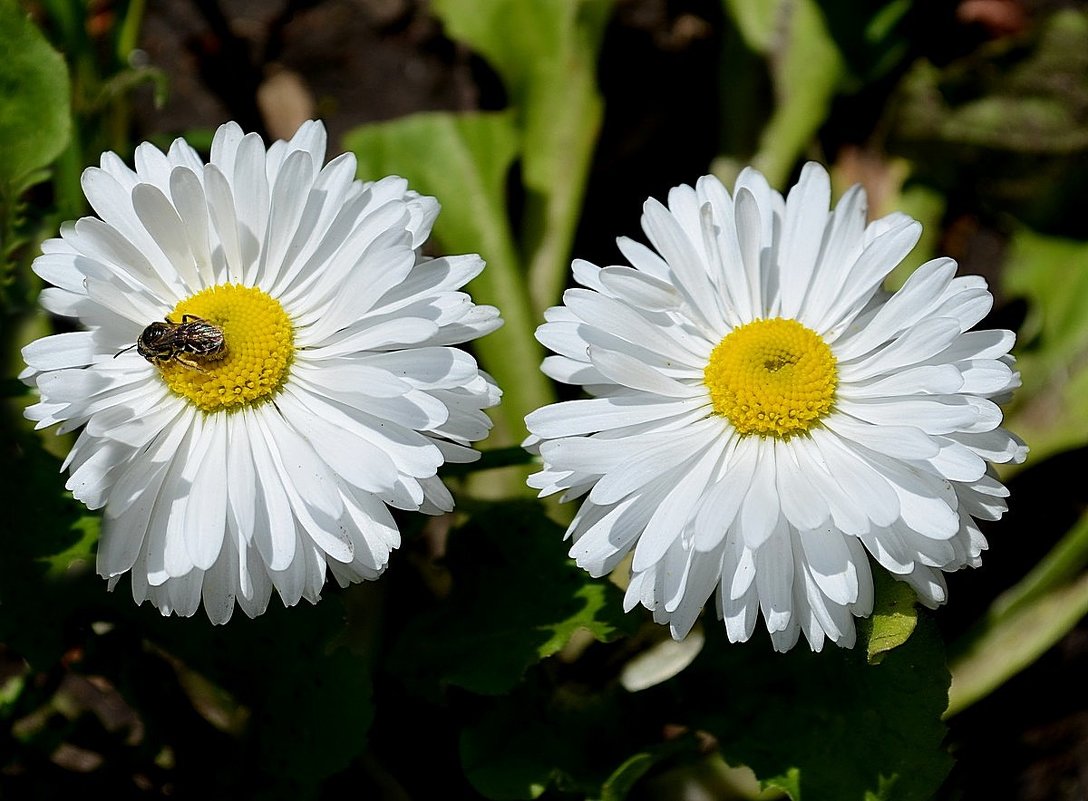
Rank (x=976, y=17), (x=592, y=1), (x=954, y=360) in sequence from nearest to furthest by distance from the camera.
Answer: (x=954, y=360) → (x=592, y=1) → (x=976, y=17)

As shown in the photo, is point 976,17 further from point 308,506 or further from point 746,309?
point 308,506

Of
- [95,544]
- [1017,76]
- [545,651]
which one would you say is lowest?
[545,651]

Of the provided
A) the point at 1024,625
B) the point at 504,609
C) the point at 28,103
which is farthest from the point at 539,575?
the point at 28,103

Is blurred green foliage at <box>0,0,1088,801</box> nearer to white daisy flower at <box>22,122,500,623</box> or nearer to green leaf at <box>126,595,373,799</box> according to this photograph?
green leaf at <box>126,595,373,799</box>

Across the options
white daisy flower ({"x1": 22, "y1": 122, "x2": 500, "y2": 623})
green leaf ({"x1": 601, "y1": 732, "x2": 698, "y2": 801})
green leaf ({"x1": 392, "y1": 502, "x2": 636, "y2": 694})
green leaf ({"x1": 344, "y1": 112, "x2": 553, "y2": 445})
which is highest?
green leaf ({"x1": 344, "y1": 112, "x2": 553, "y2": 445})

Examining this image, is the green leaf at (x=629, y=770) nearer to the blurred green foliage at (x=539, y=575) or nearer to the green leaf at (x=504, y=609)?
the blurred green foliage at (x=539, y=575)

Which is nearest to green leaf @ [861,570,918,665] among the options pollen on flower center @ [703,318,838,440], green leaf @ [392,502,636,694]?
pollen on flower center @ [703,318,838,440]

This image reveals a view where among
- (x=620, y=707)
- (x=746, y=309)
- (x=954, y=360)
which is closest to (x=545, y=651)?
(x=620, y=707)
